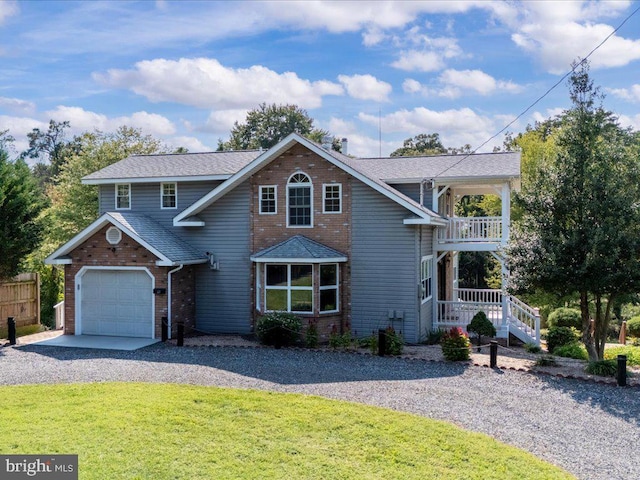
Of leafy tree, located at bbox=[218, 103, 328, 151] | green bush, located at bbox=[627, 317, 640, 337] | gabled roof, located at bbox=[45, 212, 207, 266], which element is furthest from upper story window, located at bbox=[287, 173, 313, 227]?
leafy tree, located at bbox=[218, 103, 328, 151]

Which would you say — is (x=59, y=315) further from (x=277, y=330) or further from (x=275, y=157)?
(x=275, y=157)

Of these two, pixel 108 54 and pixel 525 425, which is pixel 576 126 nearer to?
pixel 525 425

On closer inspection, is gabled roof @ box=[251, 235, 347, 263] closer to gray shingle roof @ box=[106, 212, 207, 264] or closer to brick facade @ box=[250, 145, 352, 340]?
brick facade @ box=[250, 145, 352, 340]

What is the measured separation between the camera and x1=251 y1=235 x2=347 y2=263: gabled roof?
58.1 ft

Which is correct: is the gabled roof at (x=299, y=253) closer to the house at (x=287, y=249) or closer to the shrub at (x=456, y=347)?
the house at (x=287, y=249)

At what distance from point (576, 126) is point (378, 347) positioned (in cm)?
789

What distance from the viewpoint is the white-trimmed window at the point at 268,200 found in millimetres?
19219

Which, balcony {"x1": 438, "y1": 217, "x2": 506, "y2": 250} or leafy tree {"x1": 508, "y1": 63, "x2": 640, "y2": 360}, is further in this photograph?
balcony {"x1": 438, "y1": 217, "x2": 506, "y2": 250}

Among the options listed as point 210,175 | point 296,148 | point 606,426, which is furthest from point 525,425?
point 210,175

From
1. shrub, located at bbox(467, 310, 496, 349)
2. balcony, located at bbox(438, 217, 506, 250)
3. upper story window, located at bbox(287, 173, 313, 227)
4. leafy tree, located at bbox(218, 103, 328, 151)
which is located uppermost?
leafy tree, located at bbox(218, 103, 328, 151)

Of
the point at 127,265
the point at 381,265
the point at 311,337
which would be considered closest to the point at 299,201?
the point at 381,265

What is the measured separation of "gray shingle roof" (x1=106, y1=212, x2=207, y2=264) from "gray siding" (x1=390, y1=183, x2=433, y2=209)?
24.1 feet

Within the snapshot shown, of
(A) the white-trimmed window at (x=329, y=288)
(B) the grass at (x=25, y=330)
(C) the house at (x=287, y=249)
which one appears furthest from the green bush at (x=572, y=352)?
(B) the grass at (x=25, y=330)

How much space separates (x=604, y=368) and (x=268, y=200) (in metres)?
11.4
